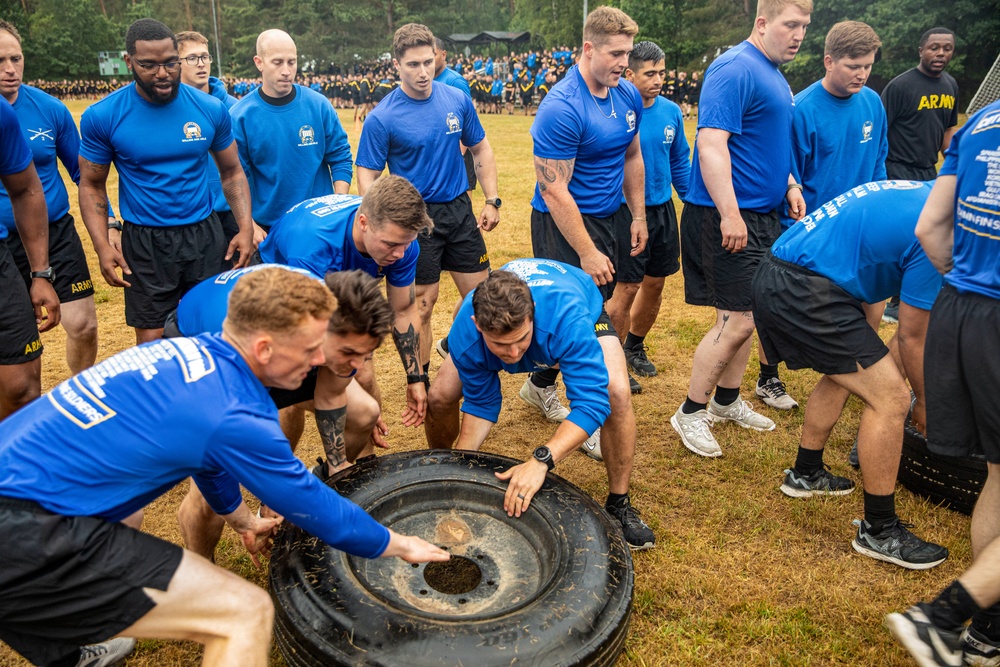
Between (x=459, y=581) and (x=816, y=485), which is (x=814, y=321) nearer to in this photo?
(x=816, y=485)

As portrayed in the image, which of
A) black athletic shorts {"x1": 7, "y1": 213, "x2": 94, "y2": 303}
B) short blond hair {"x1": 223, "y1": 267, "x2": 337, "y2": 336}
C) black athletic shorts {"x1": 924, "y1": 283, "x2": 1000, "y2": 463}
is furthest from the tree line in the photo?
short blond hair {"x1": 223, "y1": 267, "x2": 337, "y2": 336}

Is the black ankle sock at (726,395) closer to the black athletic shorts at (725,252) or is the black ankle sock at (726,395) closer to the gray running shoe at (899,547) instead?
the black athletic shorts at (725,252)

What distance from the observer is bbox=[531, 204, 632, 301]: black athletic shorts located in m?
4.75

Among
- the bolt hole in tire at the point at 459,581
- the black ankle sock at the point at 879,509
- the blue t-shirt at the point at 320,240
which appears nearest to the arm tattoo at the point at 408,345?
the blue t-shirt at the point at 320,240

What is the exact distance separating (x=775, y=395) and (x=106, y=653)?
4142 mm

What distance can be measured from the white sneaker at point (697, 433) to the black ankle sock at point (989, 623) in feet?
5.87

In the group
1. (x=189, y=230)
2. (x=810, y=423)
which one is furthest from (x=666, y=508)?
(x=189, y=230)

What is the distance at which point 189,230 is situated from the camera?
15.0 ft

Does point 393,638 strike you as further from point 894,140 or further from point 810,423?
point 894,140

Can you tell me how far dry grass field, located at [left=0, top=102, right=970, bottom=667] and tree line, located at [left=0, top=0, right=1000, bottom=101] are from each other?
2221 centimetres

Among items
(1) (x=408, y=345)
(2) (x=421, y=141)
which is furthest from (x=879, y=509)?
(2) (x=421, y=141)

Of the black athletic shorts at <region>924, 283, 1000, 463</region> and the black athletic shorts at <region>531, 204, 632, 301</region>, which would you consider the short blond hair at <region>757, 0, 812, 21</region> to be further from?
the black athletic shorts at <region>924, 283, 1000, 463</region>

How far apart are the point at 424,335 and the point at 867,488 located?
308 cm

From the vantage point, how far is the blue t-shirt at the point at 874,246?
10.6 feet
